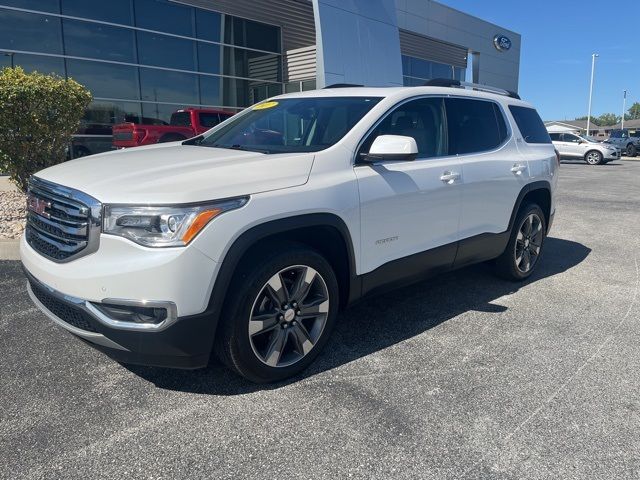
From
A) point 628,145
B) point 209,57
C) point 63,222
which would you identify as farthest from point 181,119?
point 628,145

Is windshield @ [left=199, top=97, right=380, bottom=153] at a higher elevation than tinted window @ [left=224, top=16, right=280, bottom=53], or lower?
lower

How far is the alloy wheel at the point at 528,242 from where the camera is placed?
16.3 ft

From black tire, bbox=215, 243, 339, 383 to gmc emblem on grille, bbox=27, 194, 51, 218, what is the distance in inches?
47.3

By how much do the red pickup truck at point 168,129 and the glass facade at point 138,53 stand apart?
218cm

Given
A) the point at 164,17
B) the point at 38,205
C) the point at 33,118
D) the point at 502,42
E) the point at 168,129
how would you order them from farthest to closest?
1. the point at 502,42
2. the point at 164,17
3. the point at 168,129
4. the point at 33,118
5. the point at 38,205

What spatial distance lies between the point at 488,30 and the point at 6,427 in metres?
34.3

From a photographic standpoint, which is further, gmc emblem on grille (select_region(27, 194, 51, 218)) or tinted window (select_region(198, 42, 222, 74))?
tinted window (select_region(198, 42, 222, 74))

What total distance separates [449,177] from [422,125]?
458 mm

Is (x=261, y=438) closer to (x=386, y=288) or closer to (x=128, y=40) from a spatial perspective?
(x=386, y=288)

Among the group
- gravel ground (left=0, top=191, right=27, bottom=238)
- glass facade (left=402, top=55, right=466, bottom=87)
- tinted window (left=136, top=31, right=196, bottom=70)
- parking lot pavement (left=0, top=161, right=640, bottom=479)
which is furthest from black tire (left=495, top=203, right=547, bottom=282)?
glass facade (left=402, top=55, right=466, bottom=87)

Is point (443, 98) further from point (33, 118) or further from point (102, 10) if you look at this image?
point (102, 10)

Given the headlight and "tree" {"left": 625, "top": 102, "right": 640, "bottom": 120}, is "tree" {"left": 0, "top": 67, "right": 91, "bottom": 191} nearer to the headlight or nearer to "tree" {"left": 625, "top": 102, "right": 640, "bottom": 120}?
the headlight

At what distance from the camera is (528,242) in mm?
5074

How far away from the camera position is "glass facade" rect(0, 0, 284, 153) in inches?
537
